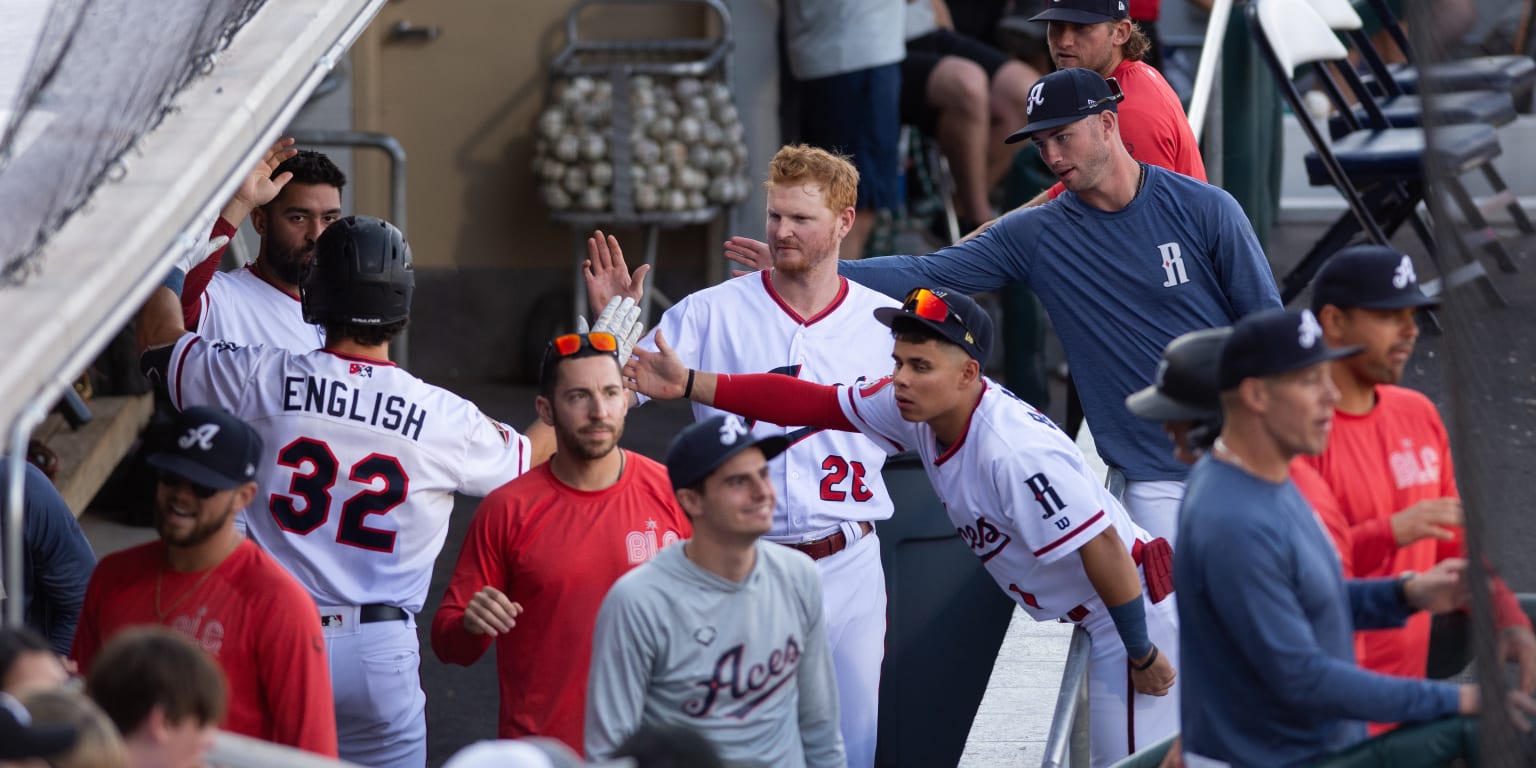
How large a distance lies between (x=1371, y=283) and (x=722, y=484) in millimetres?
1366

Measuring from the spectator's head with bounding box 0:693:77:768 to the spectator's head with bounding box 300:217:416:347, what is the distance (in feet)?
5.62

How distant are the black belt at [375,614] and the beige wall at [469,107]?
18.5 feet

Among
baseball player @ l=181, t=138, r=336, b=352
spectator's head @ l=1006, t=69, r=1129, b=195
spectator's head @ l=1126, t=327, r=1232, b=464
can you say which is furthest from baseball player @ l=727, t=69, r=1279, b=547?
baseball player @ l=181, t=138, r=336, b=352

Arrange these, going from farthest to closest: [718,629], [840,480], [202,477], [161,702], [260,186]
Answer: [840,480]
[260,186]
[718,629]
[202,477]
[161,702]

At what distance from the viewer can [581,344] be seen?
408 centimetres

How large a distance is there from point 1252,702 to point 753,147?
6.63 meters

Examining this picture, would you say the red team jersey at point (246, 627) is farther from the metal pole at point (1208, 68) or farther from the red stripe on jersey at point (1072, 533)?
the metal pole at point (1208, 68)

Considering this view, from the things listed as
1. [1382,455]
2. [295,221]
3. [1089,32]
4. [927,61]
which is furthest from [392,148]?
[1382,455]

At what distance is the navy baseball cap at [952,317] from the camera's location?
4227 millimetres

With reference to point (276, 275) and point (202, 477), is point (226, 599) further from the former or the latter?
point (276, 275)

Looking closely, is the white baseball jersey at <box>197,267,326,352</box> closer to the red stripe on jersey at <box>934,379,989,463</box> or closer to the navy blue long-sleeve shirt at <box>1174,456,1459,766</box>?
the red stripe on jersey at <box>934,379,989,463</box>

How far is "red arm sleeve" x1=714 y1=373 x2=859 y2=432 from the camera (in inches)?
180

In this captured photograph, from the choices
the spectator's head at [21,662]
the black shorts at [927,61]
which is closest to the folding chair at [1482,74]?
the spectator's head at [21,662]

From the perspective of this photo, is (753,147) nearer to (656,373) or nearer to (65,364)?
(656,373)
